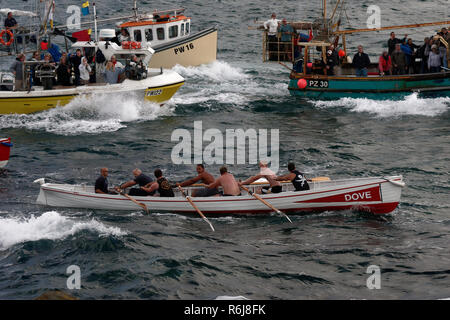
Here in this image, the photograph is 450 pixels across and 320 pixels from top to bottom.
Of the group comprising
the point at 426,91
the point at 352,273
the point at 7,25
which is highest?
the point at 7,25

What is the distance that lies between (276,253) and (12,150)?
1255 centimetres

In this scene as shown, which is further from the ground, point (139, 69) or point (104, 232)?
point (139, 69)

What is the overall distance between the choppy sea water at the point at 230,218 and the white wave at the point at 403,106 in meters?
0.07

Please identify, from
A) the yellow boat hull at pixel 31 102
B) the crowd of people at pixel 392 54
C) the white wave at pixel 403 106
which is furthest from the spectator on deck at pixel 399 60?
the yellow boat hull at pixel 31 102

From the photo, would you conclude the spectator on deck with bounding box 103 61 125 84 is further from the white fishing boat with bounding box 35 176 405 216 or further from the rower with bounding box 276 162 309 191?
the rower with bounding box 276 162 309 191

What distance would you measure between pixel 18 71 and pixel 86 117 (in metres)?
3.12

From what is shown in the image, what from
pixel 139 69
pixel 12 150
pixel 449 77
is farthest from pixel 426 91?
pixel 12 150

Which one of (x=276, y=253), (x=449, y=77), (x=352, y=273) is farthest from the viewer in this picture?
(x=449, y=77)

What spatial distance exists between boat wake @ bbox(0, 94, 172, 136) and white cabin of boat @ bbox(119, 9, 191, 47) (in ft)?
25.4

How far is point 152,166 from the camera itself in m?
23.7

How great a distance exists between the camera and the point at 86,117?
28.5 meters

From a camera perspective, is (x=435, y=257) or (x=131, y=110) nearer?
(x=435, y=257)
